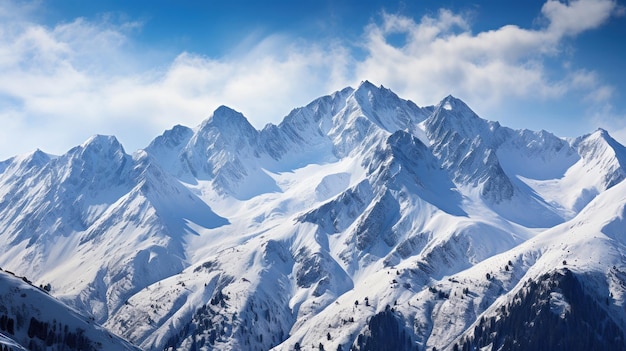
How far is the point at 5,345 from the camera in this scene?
162375 mm
